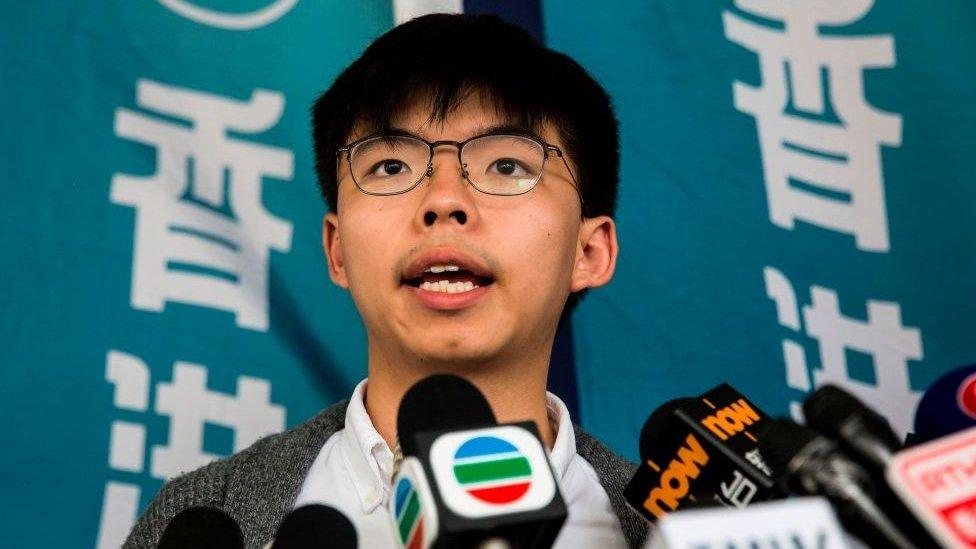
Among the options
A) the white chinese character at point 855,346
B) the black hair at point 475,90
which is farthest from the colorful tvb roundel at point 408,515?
the white chinese character at point 855,346

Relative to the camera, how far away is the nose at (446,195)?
1521 mm

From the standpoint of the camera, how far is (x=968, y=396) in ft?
3.79

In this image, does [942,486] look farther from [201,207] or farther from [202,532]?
[201,207]

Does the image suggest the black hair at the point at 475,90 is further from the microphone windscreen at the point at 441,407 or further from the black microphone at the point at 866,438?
the black microphone at the point at 866,438

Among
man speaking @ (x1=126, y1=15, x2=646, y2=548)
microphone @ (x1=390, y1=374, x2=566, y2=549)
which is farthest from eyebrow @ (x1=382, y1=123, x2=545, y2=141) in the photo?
microphone @ (x1=390, y1=374, x2=566, y2=549)

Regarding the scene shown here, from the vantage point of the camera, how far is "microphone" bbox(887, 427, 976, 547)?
719 mm

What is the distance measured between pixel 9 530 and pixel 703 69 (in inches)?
58.0

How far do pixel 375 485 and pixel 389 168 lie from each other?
45 cm

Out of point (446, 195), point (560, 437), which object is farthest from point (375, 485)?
point (446, 195)

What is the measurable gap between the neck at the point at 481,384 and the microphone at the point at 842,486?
2.52 feet

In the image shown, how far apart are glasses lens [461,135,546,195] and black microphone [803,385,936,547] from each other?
2.45 ft

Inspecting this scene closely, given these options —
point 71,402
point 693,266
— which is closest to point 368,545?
point 71,402

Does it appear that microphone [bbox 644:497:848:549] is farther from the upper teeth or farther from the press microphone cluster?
the upper teeth

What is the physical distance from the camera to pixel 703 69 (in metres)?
2.08
